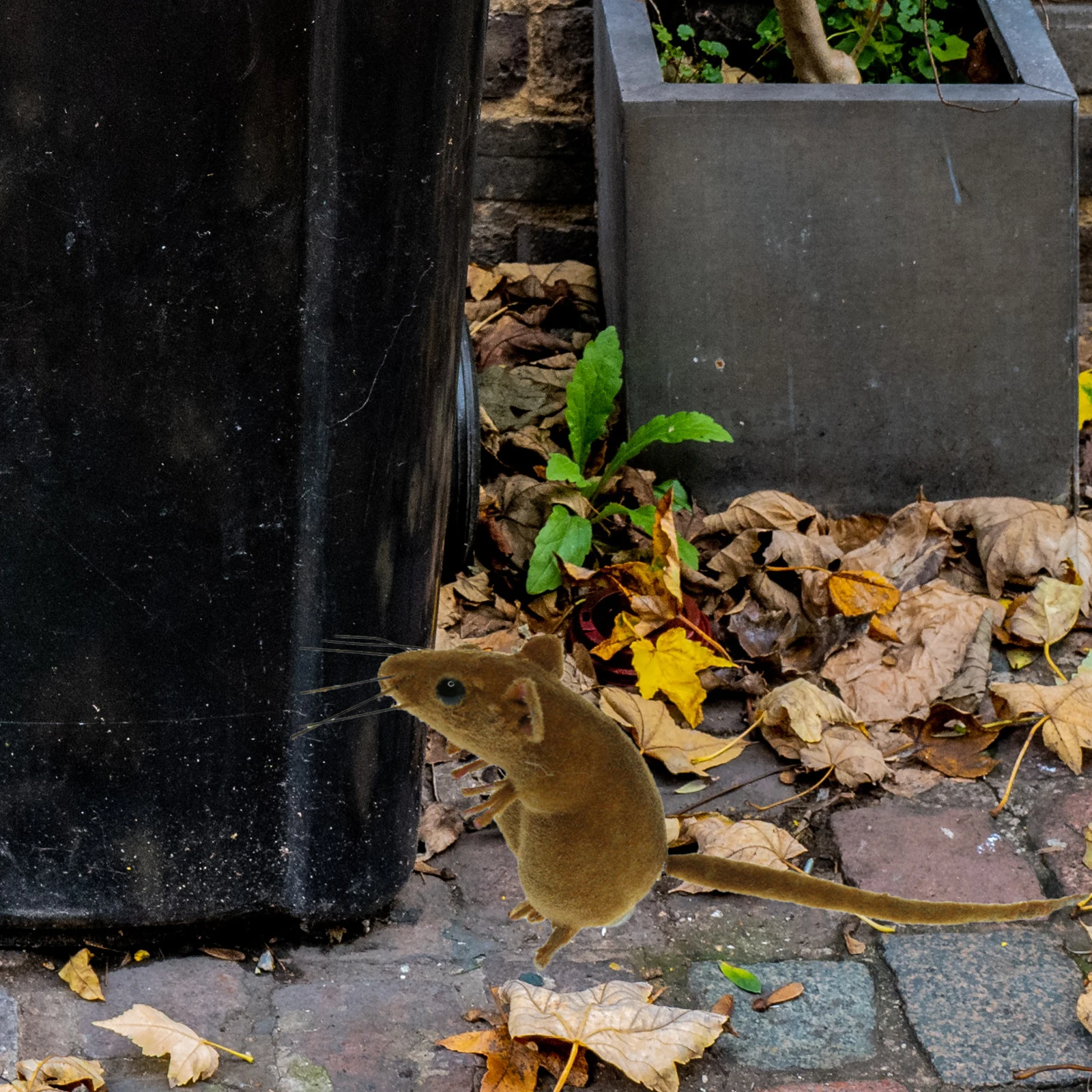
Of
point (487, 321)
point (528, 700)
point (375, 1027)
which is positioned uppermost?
point (528, 700)

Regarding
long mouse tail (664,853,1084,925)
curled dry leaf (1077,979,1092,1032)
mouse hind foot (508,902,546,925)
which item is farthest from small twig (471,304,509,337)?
long mouse tail (664,853,1084,925)

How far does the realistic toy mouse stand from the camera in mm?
590

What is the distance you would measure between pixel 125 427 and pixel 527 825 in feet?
2.56

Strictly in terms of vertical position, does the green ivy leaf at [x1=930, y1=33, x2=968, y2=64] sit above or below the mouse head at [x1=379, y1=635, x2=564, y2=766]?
above

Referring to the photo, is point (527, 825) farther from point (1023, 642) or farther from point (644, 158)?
point (644, 158)

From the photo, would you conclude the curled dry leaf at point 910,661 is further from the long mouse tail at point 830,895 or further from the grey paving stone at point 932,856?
the long mouse tail at point 830,895

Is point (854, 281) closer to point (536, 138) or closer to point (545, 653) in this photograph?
point (536, 138)

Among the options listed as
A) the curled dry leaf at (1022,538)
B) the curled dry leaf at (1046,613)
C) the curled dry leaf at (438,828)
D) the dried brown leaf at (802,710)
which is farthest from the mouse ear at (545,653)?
the curled dry leaf at (1022,538)

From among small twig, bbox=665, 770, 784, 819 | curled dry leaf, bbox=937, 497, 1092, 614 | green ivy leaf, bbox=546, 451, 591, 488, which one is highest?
green ivy leaf, bbox=546, 451, 591, 488

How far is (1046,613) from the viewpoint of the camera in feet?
8.00

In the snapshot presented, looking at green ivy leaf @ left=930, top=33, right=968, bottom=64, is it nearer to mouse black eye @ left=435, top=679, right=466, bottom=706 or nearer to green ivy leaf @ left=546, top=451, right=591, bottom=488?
green ivy leaf @ left=546, top=451, right=591, bottom=488

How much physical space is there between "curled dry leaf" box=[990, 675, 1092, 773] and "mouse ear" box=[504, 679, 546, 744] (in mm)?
1729

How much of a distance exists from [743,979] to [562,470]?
1057mm

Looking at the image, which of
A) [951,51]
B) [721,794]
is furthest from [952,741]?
[951,51]
